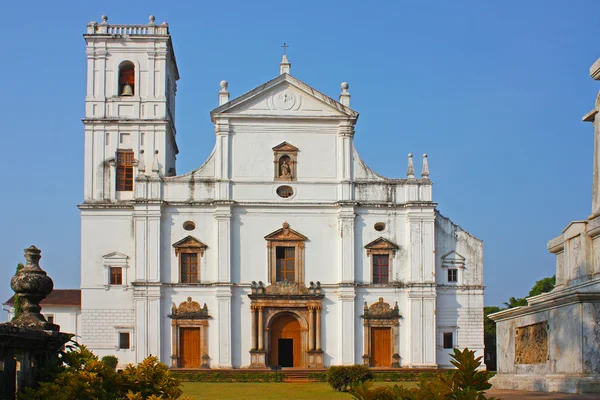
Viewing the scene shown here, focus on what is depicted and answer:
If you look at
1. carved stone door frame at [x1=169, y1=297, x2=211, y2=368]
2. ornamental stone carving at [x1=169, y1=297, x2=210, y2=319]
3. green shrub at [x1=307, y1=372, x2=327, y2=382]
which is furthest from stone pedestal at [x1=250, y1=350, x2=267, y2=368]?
green shrub at [x1=307, y1=372, x2=327, y2=382]

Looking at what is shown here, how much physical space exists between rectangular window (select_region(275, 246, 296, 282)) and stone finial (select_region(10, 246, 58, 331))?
30211mm

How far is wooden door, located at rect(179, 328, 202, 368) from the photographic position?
41.1 m

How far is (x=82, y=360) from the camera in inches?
474

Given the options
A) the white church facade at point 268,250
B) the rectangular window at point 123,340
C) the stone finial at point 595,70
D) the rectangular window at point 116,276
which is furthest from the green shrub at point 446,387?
the rectangular window at point 116,276

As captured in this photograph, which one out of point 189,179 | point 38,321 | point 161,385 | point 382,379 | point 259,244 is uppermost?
point 189,179

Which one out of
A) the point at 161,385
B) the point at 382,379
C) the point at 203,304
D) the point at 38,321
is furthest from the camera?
the point at 203,304

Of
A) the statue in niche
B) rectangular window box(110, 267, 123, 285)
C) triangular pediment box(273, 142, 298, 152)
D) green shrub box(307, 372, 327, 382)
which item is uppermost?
triangular pediment box(273, 142, 298, 152)

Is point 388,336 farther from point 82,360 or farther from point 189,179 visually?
point 82,360

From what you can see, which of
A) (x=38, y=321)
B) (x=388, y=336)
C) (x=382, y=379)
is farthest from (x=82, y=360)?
(x=388, y=336)

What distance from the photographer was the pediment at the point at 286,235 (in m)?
41.9

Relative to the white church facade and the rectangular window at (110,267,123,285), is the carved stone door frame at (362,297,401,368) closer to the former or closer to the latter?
the white church facade

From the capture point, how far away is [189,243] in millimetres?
41594

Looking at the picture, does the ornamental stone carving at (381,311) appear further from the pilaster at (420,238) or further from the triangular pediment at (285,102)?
the triangular pediment at (285,102)

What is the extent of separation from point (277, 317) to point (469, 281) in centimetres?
934
